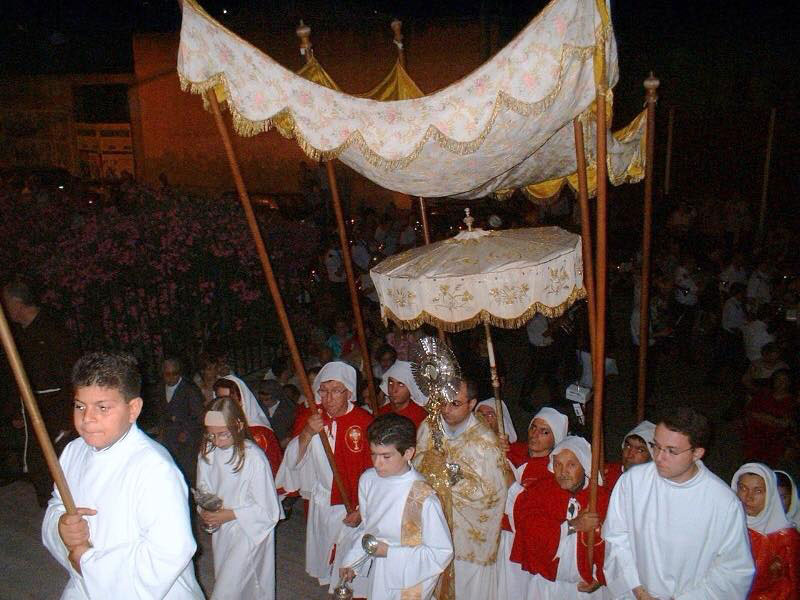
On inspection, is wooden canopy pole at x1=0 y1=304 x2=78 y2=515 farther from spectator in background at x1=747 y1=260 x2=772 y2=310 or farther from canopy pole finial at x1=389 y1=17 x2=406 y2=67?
spectator in background at x1=747 y1=260 x2=772 y2=310

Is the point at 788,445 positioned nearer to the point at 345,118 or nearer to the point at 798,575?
the point at 798,575

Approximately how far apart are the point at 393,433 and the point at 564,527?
4.32ft

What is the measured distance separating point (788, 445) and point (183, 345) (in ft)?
22.3

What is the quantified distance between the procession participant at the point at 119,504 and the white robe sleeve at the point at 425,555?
1.21m

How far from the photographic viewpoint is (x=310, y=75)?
17.5 feet

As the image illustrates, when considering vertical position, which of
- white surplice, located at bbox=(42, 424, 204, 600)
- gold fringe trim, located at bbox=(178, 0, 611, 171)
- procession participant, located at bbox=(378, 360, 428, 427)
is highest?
gold fringe trim, located at bbox=(178, 0, 611, 171)

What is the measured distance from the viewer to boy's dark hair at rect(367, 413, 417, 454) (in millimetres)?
3893

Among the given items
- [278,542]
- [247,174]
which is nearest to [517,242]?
[278,542]

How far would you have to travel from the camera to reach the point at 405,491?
154 inches

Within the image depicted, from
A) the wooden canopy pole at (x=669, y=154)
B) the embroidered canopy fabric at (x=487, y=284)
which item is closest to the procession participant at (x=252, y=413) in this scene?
the embroidered canopy fabric at (x=487, y=284)

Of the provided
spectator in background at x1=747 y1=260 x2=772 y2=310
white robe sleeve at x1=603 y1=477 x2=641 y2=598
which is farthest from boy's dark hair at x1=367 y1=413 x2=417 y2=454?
spectator in background at x1=747 y1=260 x2=772 y2=310

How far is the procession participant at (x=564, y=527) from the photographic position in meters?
4.29

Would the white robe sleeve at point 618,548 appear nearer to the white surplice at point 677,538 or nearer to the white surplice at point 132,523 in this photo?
the white surplice at point 677,538

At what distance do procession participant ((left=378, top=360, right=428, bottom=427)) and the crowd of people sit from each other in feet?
0.06
